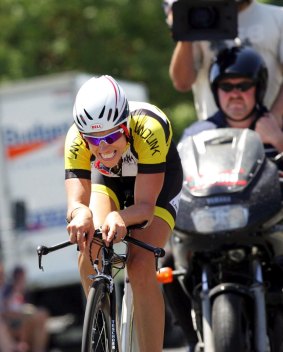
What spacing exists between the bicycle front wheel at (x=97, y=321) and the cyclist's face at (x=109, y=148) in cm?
64

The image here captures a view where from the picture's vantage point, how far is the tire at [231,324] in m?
6.96

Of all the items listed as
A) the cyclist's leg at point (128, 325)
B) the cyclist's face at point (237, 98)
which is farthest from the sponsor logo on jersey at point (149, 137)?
the cyclist's face at point (237, 98)

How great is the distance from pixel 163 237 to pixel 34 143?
35.6 feet

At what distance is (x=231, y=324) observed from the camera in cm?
700

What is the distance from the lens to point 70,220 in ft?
21.4

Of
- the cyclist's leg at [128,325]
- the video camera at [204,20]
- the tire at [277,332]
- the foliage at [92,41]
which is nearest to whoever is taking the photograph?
the cyclist's leg at [128,325]

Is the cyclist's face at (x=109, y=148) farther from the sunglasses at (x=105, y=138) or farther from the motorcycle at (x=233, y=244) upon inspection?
the motorcycle at (x=233, y=244)

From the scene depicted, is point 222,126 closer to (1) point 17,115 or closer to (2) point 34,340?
(2) point 34,340

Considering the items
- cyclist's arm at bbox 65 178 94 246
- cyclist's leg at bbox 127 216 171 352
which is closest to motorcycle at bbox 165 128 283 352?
cyclist's leg at bbox 127 216 171 352

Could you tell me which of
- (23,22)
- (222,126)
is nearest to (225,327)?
(222,126)

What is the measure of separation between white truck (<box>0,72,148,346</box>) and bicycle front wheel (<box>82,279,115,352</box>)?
10571 millimetres

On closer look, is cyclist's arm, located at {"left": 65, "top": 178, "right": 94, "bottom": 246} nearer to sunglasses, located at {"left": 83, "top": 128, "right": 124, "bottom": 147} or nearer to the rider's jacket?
sunglasses, located at {"left": 83, "top": 128, "right": 124, "bottom": 147}

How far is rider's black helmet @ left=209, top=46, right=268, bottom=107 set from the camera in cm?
810

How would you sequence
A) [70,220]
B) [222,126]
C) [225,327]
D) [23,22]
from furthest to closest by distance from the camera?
[23,22] < [222,126] < [225,327] < [70,220]
